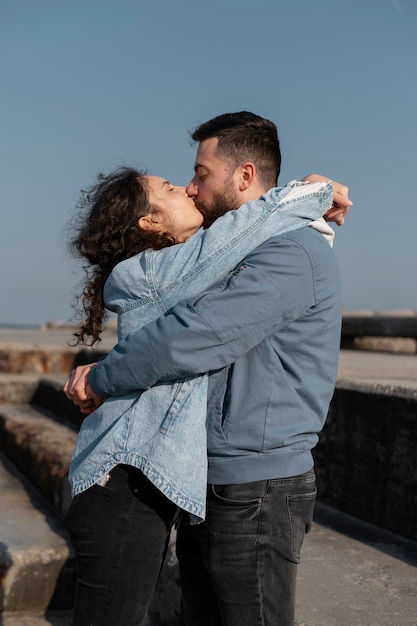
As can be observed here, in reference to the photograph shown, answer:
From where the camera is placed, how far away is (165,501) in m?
1.93

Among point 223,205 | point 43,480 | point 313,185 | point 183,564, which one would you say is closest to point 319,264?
point 313,185

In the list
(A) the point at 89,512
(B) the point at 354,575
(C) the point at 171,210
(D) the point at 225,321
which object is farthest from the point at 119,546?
(B) the point at 354,575

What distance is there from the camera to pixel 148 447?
1.86 m

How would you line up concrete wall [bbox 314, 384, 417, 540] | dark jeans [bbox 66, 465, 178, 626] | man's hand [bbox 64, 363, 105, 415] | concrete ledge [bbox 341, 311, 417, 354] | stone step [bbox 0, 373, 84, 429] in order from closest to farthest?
dark jeans [bbox 66, 465, 178, 626]
man's hand [bbox 64, 363, 105, 415]
concrete wall [bbox 314, 384, 417, 540]
stone step [bbox 0, 373, 84, 429]
concrete ledge [bbox 341, 311, 417, 354]

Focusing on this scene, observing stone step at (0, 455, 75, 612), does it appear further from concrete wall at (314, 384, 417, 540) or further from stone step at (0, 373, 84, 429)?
stone step at (0, 373, 84, 429)

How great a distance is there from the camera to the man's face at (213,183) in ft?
7.09

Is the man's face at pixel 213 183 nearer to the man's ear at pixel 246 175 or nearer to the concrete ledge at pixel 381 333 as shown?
the man's ear at pixel 246 175

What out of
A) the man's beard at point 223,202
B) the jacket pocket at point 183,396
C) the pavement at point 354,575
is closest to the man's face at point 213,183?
the man's beard at point 223,202

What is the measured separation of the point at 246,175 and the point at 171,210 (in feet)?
0.77

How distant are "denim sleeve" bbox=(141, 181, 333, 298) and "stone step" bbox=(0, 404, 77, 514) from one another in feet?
8.22

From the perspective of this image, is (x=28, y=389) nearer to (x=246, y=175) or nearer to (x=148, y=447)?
(x=246, y=175)

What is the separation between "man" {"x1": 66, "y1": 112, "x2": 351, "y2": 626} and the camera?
179cm

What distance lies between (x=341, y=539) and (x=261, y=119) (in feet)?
6.36

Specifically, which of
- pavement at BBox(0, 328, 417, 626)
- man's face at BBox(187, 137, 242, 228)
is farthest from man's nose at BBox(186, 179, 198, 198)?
pavement at BBox(0, 328, 417, 626)
